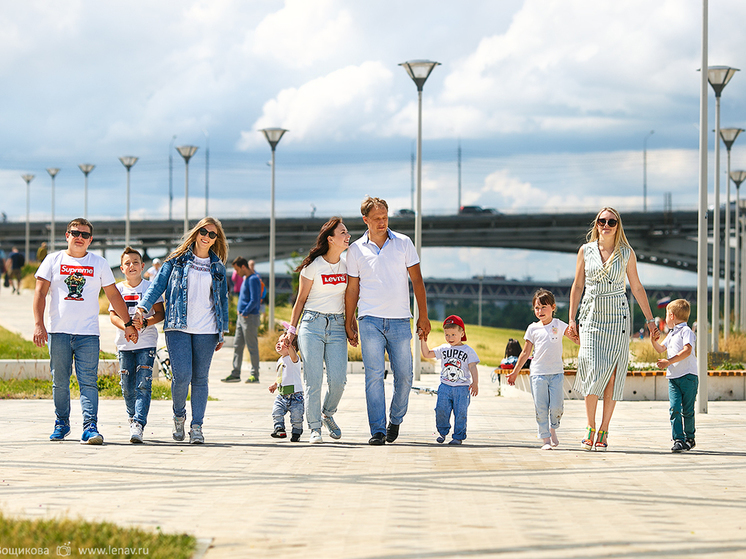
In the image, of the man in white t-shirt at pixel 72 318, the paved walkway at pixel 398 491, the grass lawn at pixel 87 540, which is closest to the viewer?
the grass lawn at pixel 87 540

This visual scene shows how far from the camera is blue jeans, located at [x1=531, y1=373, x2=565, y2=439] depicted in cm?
763

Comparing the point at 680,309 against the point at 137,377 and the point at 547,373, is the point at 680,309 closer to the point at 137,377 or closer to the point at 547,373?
the point at 547,373

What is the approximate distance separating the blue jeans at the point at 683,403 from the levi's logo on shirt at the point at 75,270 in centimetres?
493

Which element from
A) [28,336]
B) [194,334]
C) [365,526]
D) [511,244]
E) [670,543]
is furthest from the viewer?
[511,244]

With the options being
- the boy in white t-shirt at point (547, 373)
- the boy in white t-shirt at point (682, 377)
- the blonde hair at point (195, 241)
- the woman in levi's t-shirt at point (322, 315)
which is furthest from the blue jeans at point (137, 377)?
the boy in white t-shirt at point (682, 377)

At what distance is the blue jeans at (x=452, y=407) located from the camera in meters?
7.79

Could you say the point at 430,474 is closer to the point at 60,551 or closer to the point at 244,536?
the point at 244,536

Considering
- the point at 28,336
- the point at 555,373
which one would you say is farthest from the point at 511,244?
the point at 555,373

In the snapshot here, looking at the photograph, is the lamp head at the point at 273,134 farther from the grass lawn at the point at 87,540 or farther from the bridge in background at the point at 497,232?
the bridge in background at the point at 497,232

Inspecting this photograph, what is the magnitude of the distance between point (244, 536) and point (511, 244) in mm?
75473

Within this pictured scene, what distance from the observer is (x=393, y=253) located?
303 inches

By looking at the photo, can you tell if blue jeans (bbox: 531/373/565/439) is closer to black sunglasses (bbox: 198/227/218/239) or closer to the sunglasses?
the sunglasses

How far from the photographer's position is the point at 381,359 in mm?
7711

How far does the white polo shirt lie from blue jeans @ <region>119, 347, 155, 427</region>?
74.8 inches
